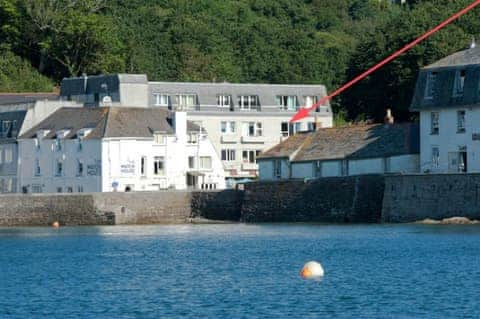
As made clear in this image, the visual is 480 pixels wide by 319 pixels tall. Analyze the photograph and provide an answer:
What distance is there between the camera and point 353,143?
3920 inches

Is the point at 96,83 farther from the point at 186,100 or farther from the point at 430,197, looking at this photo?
the point at 430,197

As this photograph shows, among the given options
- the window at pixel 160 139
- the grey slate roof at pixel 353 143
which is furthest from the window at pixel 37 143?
the grey slate roof at pixel 353 143

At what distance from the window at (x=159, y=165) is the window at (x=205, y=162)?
372 cm

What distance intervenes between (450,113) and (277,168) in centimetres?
1538

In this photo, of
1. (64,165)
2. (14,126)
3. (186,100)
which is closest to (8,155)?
(14,126)

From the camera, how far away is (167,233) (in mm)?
91875

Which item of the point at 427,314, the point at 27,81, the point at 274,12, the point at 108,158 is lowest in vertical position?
the point at 427,314

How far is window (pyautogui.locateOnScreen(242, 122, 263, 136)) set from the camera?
424 ft

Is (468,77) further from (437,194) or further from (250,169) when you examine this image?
(250,169)

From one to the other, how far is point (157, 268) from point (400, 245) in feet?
41.7

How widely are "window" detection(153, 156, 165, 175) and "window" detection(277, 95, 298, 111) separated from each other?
20.7 metres

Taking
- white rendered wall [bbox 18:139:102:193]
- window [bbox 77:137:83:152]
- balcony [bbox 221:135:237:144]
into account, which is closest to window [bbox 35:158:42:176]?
white rendered wall [bbox 18:139:102:193]

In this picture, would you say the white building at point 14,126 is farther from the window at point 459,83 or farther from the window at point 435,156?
the window at point 459,83

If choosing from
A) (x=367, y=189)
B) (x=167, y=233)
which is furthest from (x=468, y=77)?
(x=167, y=233)
